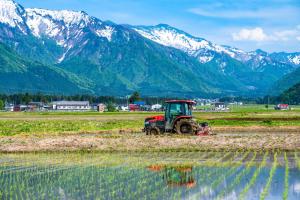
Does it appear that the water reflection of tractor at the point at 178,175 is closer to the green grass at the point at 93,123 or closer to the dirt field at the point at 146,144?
the dirt field at the point at 146,144

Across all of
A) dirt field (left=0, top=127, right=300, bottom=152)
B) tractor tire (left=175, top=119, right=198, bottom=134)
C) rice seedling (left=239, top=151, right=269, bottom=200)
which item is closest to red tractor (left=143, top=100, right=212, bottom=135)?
tractor tire (left=175, top=119, right=198, bottom=134)

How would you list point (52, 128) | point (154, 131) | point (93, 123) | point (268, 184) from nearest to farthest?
point (268, 184), point (154, 131), point (52, 128), point (93, 123)

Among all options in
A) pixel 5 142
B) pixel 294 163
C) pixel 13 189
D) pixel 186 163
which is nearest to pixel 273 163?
pixel 294 163

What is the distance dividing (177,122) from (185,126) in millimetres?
702

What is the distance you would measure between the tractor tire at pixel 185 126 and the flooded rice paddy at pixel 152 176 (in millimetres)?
11911

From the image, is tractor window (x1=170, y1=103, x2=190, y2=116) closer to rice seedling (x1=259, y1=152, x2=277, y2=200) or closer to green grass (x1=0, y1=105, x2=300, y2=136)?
green grass (x1=0, y1=105, x2=300, y2=136)

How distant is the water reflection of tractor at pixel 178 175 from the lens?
2044 centimetres

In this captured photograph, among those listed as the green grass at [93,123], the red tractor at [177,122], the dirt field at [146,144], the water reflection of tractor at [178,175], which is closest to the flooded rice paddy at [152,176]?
the water reflection of tractor at [178,175]

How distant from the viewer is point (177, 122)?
43812mm

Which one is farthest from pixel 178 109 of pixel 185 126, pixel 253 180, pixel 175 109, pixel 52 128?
pixel 253 180

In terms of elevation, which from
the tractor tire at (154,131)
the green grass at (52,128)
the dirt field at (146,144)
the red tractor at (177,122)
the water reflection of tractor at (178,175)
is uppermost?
the red tractor at (177,122)

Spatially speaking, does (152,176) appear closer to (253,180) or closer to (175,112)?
(253,180)

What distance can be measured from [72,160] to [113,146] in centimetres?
756

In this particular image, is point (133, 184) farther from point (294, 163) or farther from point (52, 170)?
point (294, 163)
